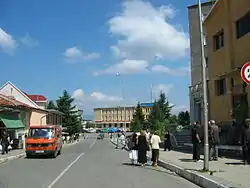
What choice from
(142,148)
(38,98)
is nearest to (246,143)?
(142,148)

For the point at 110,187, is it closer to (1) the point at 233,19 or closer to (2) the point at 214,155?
(2) the point at 214,155

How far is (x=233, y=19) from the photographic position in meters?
25.2

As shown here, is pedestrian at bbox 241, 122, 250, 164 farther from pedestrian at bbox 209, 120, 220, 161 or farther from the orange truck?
the orange truck

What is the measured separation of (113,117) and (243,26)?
138 metres

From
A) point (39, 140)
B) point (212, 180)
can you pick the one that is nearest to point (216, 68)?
point (39, 140)

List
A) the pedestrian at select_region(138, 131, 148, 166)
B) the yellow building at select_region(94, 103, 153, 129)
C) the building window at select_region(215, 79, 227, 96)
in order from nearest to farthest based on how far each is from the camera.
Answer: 1. the pedestrian at select_region(138, 131, 148, 166)
2. the building window at select_region(215, 79, 227, 96)
3. the yellow building at select_region(94, 103, 153, 129)

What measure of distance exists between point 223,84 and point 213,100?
1.60m

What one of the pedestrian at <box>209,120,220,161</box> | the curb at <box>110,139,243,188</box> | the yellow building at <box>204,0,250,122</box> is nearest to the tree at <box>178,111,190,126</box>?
the yellow building at <box>204,0,250,122</box>

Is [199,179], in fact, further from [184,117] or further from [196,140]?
[184,117]

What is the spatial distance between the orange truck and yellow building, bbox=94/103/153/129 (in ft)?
398

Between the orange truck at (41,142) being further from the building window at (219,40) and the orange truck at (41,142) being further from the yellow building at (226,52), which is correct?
the building window at (219,40)

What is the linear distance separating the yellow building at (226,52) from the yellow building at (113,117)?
402ft

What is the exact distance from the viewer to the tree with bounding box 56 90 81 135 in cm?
9381

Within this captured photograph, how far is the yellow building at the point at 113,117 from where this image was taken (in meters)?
156
